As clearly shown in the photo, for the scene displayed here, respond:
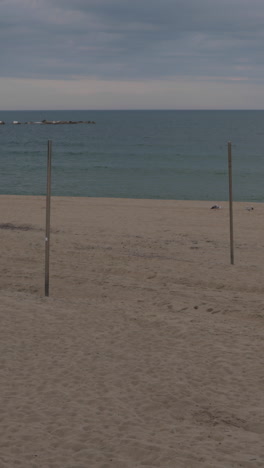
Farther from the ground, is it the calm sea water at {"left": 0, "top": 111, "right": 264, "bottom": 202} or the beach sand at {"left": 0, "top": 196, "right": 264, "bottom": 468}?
the calm sea water at {"left": 0, "top": 111, "right": 264, "bottom": 202}

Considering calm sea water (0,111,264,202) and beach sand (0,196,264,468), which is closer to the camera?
beach sand (0,196,264,468)

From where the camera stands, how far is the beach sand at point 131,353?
5320mm

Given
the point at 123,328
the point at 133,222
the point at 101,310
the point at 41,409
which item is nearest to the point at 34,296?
the point at 101,310

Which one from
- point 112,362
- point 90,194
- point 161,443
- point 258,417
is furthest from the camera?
point 90,194

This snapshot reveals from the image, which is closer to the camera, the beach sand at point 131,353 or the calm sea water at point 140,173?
the beach sand at point 131,353

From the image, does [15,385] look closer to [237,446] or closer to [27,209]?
[237,446]

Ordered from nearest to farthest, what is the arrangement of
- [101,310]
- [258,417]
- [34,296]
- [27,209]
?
1. [258,417]
2. [101,310]
3. [34,296]
4. [27,209]

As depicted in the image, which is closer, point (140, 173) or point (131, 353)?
point (131, 353)

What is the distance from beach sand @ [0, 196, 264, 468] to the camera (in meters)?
5.32

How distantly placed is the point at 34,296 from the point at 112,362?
Answer: 3.59 m

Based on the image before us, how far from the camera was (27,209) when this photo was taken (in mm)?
23234

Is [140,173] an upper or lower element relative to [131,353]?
upper

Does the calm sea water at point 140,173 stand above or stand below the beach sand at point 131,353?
above

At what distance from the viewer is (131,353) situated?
26.1ft
